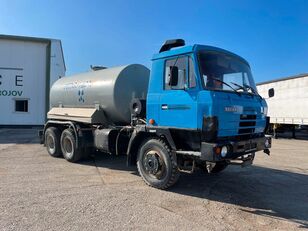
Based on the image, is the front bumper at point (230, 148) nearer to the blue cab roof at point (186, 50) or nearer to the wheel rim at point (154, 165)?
the wheel rim at point (154, 165)

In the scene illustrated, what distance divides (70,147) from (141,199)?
182 inches

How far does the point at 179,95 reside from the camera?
645 cm

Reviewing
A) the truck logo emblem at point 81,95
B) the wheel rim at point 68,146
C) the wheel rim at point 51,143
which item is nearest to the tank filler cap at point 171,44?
the truck logo emblem at point 81,95

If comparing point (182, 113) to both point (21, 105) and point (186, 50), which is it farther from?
point (21, 105)

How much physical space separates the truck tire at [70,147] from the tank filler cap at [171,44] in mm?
4230

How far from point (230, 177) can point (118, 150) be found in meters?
2.97

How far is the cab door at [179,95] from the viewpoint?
6.20m

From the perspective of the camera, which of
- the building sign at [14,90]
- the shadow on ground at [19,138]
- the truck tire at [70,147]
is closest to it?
the truck tire at [70,147]

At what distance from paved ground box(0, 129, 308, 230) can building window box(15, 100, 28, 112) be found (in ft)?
60.2

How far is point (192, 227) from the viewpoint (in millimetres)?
4867

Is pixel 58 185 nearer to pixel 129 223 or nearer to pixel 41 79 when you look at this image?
pixel 129 223

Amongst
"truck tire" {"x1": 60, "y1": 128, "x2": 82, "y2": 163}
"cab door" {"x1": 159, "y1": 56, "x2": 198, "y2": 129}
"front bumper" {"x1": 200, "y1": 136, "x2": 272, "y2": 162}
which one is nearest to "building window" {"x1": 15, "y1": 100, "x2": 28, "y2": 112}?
"truck tire" {"x1": 60, "y1": 128, "x2": 82, "y2": 163}

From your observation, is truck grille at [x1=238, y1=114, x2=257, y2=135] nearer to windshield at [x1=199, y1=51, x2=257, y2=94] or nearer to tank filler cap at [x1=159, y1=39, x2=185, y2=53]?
windshield at [x1=199, y1=51, x2=257, y2=94]

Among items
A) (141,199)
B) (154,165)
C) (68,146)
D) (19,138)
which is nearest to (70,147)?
(68,146)
